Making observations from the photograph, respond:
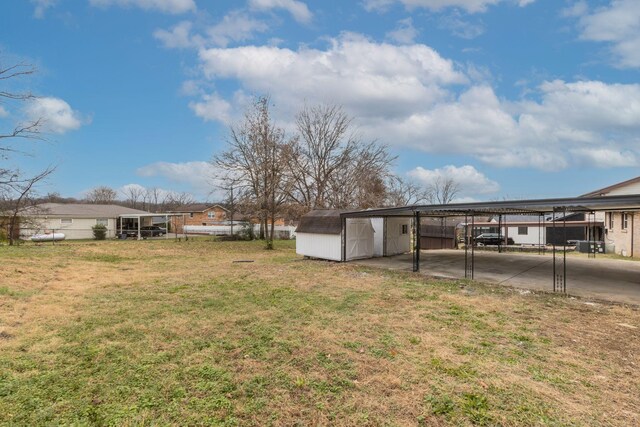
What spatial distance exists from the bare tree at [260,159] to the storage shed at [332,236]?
6.64 metres

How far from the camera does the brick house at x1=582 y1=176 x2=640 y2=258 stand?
704 inches

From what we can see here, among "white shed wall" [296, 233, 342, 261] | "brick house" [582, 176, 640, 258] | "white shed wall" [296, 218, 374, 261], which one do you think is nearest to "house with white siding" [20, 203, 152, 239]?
"white shed wall" [296, 233, 342, 261]

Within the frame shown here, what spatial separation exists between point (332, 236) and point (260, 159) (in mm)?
11117

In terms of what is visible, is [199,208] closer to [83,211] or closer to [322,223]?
[83,211]

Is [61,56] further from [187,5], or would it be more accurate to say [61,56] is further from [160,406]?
[160,406]

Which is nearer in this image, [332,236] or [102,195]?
[332,236]

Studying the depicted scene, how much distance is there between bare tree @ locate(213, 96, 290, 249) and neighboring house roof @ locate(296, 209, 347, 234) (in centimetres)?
659

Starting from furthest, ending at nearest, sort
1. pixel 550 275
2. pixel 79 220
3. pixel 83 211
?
1. pixel 83 211
2. pixel 79 220
3. pixel 550 275

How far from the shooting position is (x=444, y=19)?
12.1 m

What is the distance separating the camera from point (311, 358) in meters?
4.63

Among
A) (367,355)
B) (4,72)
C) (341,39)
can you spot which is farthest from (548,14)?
(4,72)

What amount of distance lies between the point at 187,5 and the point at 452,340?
12.4 m

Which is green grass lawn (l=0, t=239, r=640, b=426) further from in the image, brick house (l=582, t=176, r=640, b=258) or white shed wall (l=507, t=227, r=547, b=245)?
white shed wall (l=507, t=227, r=547, b=245)

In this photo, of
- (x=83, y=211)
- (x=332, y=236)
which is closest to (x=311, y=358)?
(x=332, y=236)
